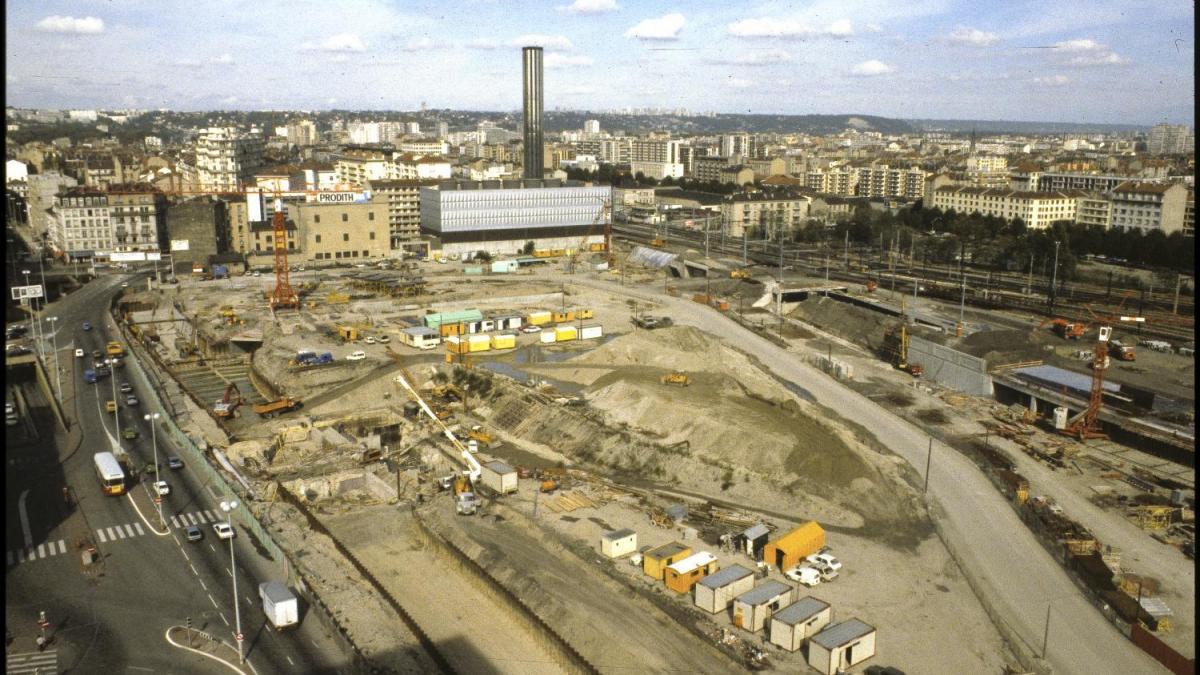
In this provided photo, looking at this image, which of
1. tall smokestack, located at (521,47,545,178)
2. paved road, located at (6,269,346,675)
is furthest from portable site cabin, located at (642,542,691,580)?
tall smokestack, located at (521,47,545,178)

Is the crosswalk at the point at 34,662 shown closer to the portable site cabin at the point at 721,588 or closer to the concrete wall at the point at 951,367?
the portable site cabin at the point at 721,588

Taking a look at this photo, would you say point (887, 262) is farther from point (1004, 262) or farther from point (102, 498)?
point (102, 498)

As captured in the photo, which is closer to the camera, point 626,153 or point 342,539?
point 342,539

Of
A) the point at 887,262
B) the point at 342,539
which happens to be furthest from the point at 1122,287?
the point at 342,539

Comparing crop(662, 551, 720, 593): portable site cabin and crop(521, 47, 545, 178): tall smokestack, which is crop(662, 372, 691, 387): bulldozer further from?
crop(521, 47, 545, 178): tall smokestack

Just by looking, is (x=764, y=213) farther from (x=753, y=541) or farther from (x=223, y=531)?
(x=223, y=531)
